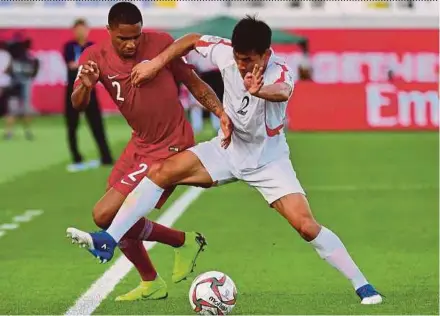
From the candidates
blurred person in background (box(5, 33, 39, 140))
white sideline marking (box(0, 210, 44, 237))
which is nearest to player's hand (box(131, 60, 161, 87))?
white sideline marking (box(0, 210, 44, 237))

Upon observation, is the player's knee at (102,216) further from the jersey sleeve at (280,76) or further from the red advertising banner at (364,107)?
the red advertising banner at (364,107)

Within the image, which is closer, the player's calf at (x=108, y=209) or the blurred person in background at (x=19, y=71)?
the player's calf at (x=108, y=209)

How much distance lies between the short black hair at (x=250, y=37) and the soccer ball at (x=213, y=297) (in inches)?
60.6

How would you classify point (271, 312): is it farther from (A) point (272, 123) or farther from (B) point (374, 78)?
(B) point (374, 78)

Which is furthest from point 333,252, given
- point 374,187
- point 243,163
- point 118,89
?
point 374,187

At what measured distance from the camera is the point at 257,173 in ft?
30.5

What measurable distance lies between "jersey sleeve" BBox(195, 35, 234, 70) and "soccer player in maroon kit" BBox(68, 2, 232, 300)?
0.30 m

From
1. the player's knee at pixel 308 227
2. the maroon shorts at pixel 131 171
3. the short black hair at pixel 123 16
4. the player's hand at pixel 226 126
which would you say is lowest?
the player's knee at pixel 308 227

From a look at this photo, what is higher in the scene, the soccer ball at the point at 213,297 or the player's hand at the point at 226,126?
the player's hand at the point at 226,126

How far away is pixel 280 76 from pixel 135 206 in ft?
4.43

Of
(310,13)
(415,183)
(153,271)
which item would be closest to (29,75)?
(310,13)

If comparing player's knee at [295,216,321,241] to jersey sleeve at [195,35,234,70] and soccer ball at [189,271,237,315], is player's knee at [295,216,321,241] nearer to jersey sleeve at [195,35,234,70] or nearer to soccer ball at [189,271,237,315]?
soccer ball at [189,271,237,315]

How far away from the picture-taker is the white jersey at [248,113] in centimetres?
908

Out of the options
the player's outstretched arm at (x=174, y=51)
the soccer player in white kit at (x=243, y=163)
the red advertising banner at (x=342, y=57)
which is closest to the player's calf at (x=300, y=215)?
the soccer player in white kit at (x=243, y=163)
